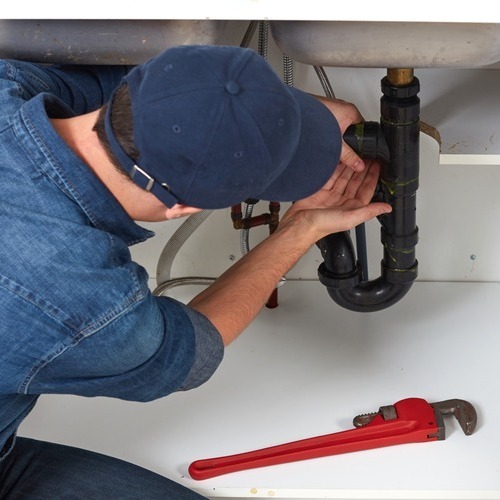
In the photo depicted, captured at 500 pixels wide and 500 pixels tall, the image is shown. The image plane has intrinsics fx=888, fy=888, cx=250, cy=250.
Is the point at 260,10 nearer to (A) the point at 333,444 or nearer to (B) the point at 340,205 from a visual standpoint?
(B) the point at 340,205

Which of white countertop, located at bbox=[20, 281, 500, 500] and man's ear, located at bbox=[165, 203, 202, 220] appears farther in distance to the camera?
white countertop, located at bbox=[20, 281, 500, 500]

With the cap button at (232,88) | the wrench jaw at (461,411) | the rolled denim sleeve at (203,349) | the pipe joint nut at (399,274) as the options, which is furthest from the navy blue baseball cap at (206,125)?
the wrench jaw at (461,411)

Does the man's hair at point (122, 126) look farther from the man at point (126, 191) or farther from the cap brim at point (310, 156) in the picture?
the cap brim at point (310, 156)

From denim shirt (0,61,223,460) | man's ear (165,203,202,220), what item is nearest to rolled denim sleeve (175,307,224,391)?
denim shirt (0,61,223,460)

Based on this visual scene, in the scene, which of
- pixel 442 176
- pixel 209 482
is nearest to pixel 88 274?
pixel 209 482

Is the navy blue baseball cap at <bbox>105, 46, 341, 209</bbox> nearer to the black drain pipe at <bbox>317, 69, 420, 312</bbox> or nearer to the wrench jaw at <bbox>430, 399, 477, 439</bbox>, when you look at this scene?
the black drain pipe at <bbox>317, 69, 420, 312</bbox>

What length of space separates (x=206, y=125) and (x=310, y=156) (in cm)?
21

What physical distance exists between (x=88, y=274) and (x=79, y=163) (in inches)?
4.5

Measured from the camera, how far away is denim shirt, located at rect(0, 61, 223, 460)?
0.84m

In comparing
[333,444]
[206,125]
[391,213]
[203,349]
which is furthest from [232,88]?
[333,444]

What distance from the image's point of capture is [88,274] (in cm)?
85

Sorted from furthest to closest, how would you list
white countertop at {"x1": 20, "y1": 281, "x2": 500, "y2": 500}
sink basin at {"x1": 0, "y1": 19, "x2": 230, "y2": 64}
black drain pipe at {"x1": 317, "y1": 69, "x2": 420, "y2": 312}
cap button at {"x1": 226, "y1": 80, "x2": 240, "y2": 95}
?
1. white countertop at {"x1": 20, "y1": 281, "x2": 500, "y2": 500}
2. black drain pipe at {"x1": 317, "y1": 69, "x2": 420, "y2": 312}
3. sink basin at {"x1": 0, "y1": 19, "x2": 230, "y2": 64}
4. cap button at {"x1": 226, "y1": 80, "x2": 240, "y2": 95}

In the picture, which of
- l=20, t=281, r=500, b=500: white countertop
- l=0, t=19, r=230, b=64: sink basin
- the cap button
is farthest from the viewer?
l=20, t=281, r=500, b=500: white countertop

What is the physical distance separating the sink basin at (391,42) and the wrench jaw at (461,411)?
1.71 feet
